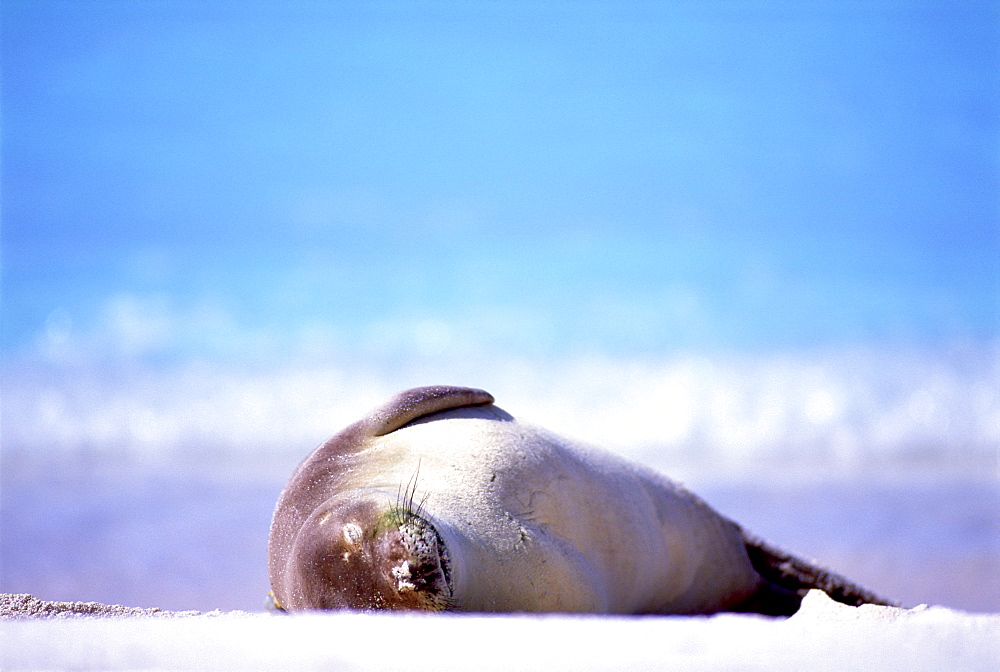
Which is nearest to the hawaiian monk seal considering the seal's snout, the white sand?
the seal's snout

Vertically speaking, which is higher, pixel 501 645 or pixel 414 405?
pixel 414 405

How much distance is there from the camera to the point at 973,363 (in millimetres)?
13750

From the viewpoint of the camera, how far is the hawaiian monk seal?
2.54m

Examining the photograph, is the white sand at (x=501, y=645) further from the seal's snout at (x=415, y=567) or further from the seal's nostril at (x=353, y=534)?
the seal's nostril at (x=353, y=534)

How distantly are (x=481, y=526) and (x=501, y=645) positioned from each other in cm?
87

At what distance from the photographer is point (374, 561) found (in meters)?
2.50

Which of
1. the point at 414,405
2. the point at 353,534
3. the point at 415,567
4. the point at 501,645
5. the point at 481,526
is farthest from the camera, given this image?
the point at 414,405

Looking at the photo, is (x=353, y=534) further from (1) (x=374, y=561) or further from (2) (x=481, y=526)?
(2) (x=481, y=526)

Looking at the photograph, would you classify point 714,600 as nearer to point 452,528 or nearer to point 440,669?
point 452,528

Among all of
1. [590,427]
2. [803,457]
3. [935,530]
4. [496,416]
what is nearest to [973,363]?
[803,457]

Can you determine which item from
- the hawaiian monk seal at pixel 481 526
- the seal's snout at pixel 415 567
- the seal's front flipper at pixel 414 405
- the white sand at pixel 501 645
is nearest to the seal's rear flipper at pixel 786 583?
the hawaiian monk seal at pixel 481 526

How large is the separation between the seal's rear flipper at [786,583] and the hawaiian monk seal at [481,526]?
0.04 feet

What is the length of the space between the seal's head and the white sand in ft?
0.30

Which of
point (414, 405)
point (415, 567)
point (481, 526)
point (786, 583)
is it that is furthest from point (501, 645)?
point (786, 583)
